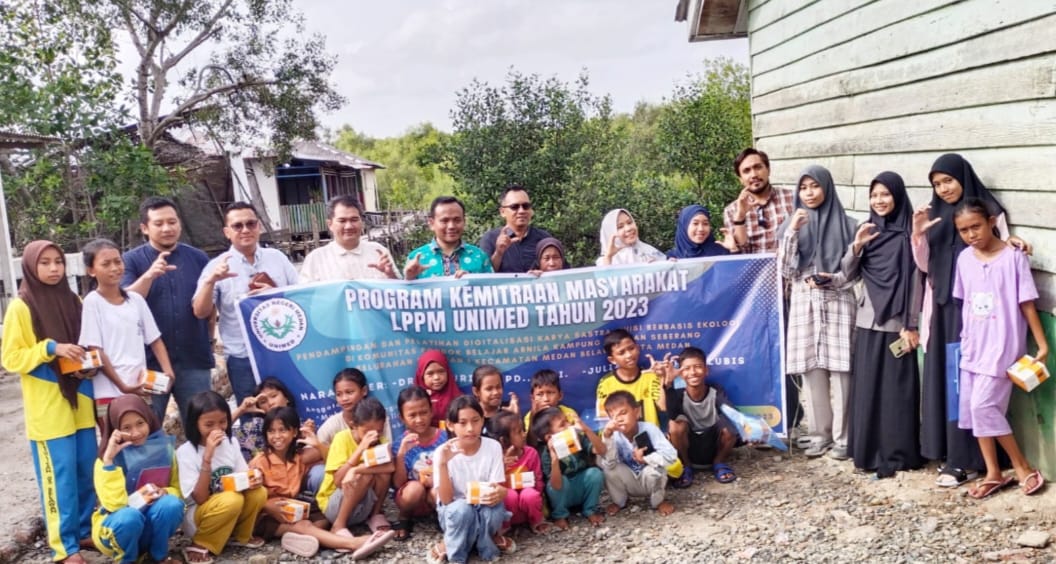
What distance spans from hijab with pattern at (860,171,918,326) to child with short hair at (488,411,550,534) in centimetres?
212

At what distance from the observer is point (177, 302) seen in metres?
4.41

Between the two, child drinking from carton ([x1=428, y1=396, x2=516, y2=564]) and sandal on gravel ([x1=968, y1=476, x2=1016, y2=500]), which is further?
Result: sandal on gravel ([x1=968, y1=476, x2=1016, y2=500])

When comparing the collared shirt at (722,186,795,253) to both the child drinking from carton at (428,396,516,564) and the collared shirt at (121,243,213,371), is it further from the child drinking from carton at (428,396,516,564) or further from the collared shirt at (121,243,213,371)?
the collared shirt at (121,243,213,371)

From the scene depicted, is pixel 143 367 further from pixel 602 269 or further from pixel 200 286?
pixel 602 269

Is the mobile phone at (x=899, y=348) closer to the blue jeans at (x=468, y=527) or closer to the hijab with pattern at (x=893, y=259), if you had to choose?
the hijab with pattern at (x=893, y=259)

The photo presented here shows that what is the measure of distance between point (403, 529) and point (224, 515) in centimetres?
90

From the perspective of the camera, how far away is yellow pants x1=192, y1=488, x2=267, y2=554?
389cm

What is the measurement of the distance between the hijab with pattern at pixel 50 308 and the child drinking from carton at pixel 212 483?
0.60m

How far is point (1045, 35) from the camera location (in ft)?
12.3

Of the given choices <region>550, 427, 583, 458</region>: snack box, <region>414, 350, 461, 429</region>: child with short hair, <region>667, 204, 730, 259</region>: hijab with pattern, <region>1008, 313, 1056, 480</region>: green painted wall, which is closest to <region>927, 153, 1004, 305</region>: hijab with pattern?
<region>1008, 313, 1056, 480</region>: green painted wall

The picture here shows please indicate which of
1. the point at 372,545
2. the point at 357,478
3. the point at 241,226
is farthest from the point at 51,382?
the point at 372,545

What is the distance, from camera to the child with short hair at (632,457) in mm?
4152

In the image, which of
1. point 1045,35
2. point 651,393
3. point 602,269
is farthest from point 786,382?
point 1045,35

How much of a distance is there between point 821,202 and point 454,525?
9.14 feet
